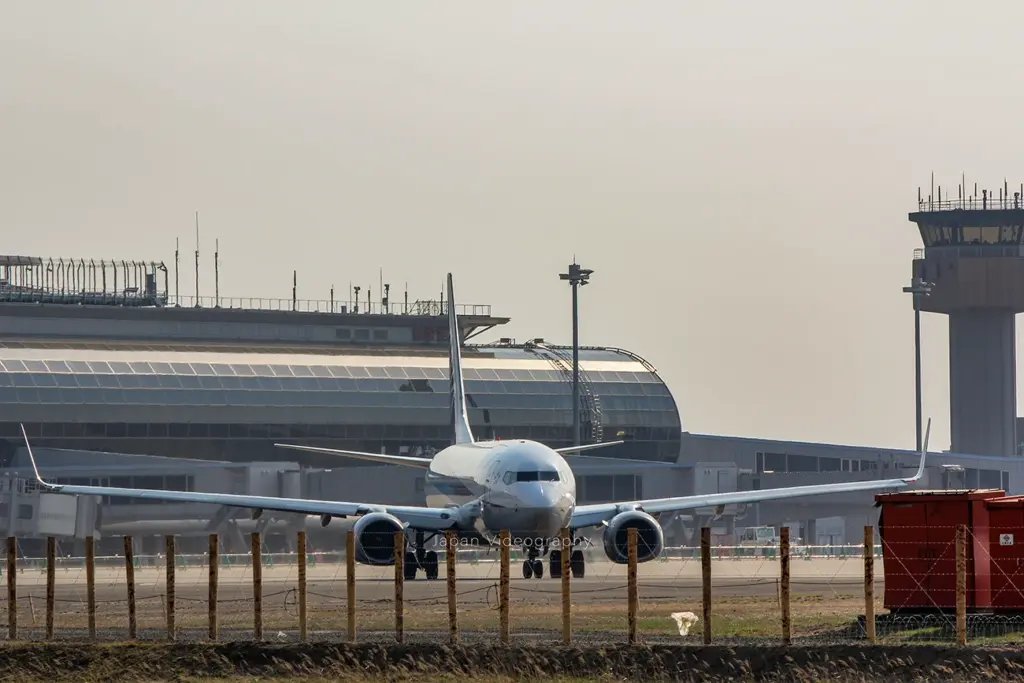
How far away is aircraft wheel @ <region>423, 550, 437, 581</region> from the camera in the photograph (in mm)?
52500

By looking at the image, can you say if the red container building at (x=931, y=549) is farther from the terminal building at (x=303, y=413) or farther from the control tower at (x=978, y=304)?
the control tower at (x=978, y=304)

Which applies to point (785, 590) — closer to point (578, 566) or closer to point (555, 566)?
point (555, 566)

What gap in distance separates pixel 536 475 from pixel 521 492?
714 millimetres

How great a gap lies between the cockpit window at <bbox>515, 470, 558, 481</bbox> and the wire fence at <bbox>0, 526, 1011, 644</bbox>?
8.73 feet

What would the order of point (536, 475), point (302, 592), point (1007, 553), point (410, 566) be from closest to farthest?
point (302, 592) < point (1007, 553) < point (536, 475) < point (410, 566)

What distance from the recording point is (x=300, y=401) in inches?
4232

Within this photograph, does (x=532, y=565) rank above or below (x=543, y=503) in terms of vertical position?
below

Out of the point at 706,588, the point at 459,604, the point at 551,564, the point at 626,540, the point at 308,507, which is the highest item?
the point at 706,588

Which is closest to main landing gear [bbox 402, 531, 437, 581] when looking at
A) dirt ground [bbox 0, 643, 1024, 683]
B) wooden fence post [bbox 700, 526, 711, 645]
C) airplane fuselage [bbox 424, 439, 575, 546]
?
airplane fuselage [bbox 424, 439, 575, 546]

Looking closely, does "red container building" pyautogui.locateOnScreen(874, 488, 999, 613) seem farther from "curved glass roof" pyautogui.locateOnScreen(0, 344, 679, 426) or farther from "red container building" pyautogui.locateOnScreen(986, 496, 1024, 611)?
"curved glass roof" pyautogui.locateOnScreen(0, 344, 679, 426)

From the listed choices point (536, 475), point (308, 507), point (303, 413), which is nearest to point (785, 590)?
point (536, 475)

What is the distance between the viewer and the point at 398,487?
303ft

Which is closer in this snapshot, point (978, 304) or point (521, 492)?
point (521, 492)

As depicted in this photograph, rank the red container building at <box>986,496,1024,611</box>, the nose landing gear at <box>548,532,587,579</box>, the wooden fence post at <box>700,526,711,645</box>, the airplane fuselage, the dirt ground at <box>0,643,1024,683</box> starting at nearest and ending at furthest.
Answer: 1. the dirt ground at <box>0,643,1024,683</box>
2. the wooden fence post at <box>700,526,711,645</box>
3. the red container building at <box>986,496,1024,611</box>
4. the airplane fuselage
5. the nose landing gear at <box>548,532,587,579</box>
